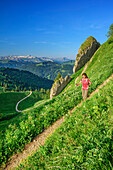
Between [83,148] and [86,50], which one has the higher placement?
[86,50]

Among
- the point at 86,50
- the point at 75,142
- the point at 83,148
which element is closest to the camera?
the point at 83,148

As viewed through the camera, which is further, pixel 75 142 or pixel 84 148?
pixel 75 142

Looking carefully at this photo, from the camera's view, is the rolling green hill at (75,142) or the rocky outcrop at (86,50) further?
the rocky outcrop at (86,50)

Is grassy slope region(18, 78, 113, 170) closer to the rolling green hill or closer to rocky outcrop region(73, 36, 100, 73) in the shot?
the rolling green hill

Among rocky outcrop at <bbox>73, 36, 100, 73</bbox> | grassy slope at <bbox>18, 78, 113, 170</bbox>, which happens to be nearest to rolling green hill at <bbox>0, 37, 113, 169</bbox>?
grassy slope at <bbox>18, 78, 113, 170</bbox>

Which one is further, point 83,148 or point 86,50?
point 86,50

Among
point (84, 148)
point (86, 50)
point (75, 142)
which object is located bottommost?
point (75, 142)

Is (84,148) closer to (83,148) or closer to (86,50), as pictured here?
(83,148)

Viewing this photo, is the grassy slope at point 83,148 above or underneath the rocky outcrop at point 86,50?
underneath

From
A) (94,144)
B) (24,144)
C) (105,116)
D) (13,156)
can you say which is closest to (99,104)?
(105,116)

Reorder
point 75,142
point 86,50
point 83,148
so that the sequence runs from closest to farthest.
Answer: point 83,148 < point 75,142 < point 86,50

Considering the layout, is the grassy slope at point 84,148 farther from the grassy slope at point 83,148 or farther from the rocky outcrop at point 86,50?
the rocky outcrop at point 86,50

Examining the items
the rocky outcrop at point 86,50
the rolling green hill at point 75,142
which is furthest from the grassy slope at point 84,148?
the rocky outcrop at point 86,50

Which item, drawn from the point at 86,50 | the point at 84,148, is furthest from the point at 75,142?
the point at 86,50
